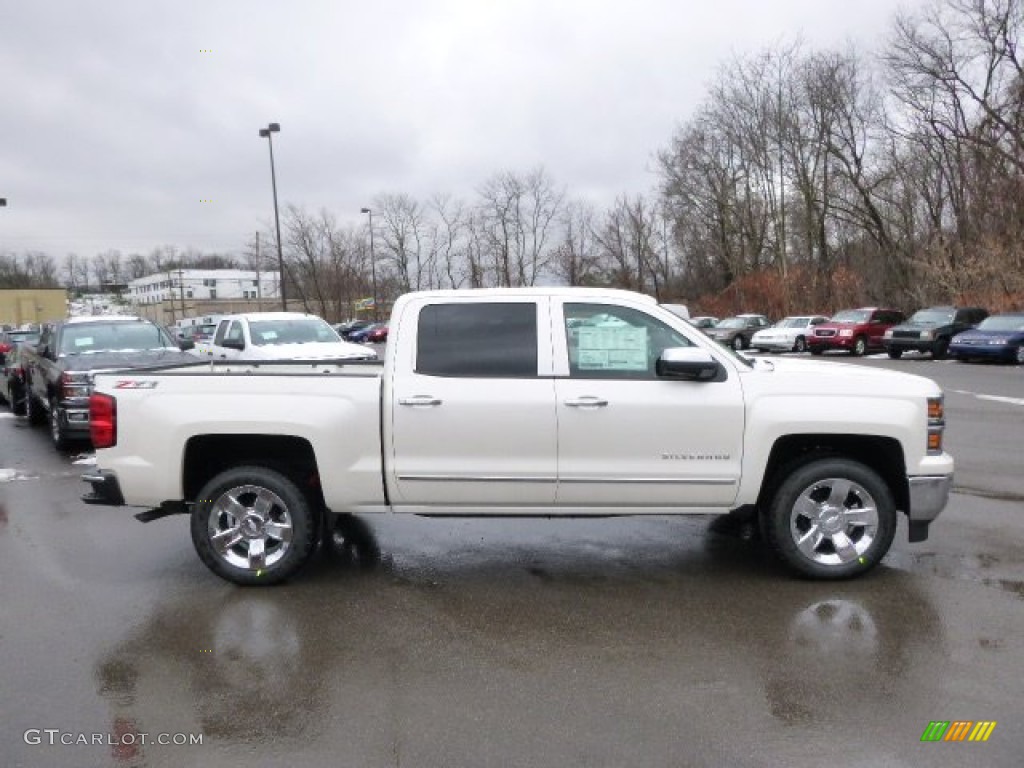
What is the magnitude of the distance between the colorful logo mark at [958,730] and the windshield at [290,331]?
12.2 metres

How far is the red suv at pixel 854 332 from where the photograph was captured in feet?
103

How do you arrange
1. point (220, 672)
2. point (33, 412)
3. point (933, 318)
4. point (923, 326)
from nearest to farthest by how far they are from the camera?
point (220, 672) < point (33, 412) < point (923, 326) < point (933, 318)

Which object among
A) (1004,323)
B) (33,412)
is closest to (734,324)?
(1004,323)

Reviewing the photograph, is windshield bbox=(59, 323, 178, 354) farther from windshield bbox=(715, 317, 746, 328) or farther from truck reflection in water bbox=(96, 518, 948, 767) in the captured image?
windshield bbox=(715, 317, 746, 328)

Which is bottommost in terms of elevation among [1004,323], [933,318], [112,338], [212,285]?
[1004,323]

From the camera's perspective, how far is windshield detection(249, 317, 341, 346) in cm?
1444

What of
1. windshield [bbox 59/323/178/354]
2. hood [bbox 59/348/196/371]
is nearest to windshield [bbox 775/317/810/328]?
windshield [bbox 59/323/178/354]

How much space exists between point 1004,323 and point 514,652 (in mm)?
25504

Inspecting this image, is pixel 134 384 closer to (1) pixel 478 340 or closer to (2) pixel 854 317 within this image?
(1) pixel 478 340

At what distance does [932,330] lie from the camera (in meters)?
27.6

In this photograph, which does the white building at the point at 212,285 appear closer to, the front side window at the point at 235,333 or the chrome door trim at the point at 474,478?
the front side window at the point at 235,333

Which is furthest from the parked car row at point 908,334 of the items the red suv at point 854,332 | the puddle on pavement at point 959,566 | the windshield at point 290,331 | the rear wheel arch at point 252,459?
the rear wheel arch at point 252,459

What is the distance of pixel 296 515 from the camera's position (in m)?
5.34

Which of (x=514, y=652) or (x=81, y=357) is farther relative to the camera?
(x=81, y=357)
